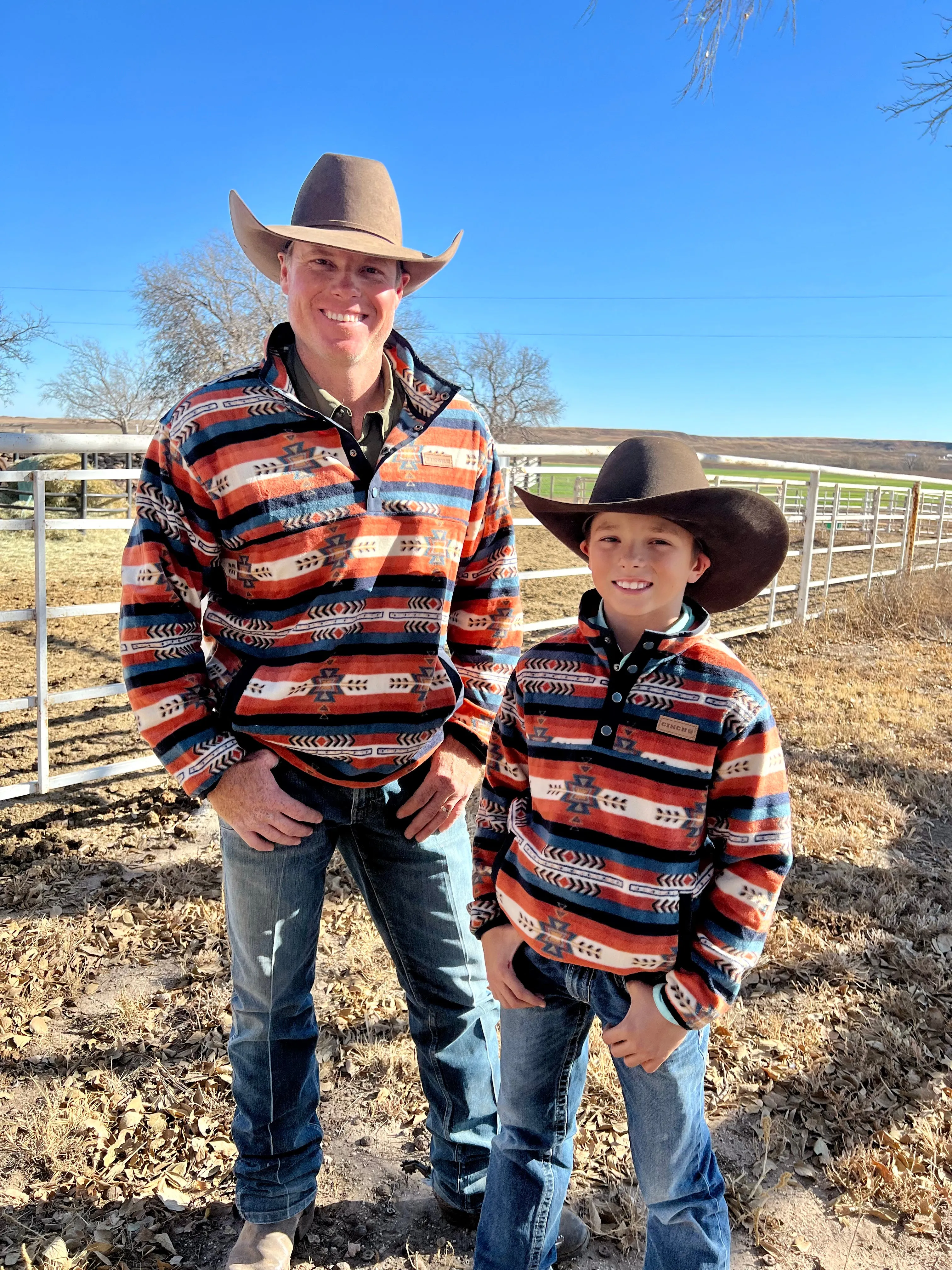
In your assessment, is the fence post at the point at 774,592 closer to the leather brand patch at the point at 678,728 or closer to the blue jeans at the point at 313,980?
the blue jeans at the point at 313,980

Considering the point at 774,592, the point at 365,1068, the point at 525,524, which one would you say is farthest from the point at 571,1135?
the point at 525,524

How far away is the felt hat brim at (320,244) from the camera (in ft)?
5.41

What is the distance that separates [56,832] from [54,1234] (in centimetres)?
222

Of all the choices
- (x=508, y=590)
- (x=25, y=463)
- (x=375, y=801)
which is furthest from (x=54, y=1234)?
(x=25, y=463)

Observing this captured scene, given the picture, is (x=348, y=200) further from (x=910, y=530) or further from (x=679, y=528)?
(x=910, y=530)

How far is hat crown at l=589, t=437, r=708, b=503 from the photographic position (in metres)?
1.45

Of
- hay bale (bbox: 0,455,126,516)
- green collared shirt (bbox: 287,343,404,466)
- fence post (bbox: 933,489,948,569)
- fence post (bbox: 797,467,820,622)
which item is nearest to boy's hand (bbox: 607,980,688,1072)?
green collared shirt (bbox: 287,343,404,466)

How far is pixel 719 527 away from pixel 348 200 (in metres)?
0.96

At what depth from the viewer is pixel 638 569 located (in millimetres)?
1443

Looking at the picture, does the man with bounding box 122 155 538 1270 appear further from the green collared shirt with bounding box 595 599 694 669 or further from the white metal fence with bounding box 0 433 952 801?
the white metal fence with bounding box 0 433 952 801

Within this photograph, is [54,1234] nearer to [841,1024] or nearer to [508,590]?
[508,590]

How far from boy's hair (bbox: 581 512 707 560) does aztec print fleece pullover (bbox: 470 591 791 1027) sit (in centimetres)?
11

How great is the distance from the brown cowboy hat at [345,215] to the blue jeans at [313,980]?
985 mm

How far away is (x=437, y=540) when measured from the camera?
174cm
